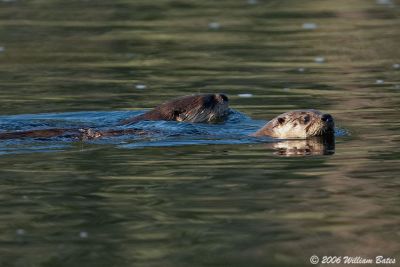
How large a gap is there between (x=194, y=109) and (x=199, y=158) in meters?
2.43

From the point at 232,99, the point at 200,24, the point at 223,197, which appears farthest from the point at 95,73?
the point at 223,197

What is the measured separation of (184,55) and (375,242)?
1053 centimetres

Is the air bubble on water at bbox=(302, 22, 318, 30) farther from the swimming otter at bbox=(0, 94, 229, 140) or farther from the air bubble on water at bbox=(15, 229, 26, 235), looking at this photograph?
the air bubble on water at bbox=(15, 229, 26, 235)

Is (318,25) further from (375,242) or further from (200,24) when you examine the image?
(375,242)

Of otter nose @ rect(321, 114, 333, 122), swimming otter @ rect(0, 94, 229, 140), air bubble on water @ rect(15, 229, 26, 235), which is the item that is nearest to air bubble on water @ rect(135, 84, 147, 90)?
swimming otter @ rect(0, 94, 229, 140)

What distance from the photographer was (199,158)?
10047mm

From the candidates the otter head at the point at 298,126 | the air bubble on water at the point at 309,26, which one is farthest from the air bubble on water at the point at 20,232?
the air bubble on water at the point at 309,26

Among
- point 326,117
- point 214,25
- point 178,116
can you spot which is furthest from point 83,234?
point 214,25

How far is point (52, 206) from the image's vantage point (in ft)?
26.9

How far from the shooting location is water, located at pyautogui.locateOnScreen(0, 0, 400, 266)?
23.6 ft

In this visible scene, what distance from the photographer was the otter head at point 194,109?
12281mm

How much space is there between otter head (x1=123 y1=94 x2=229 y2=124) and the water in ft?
1.41

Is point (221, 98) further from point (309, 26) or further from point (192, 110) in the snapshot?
point (309, 26)

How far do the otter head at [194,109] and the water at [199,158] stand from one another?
0.43 m
